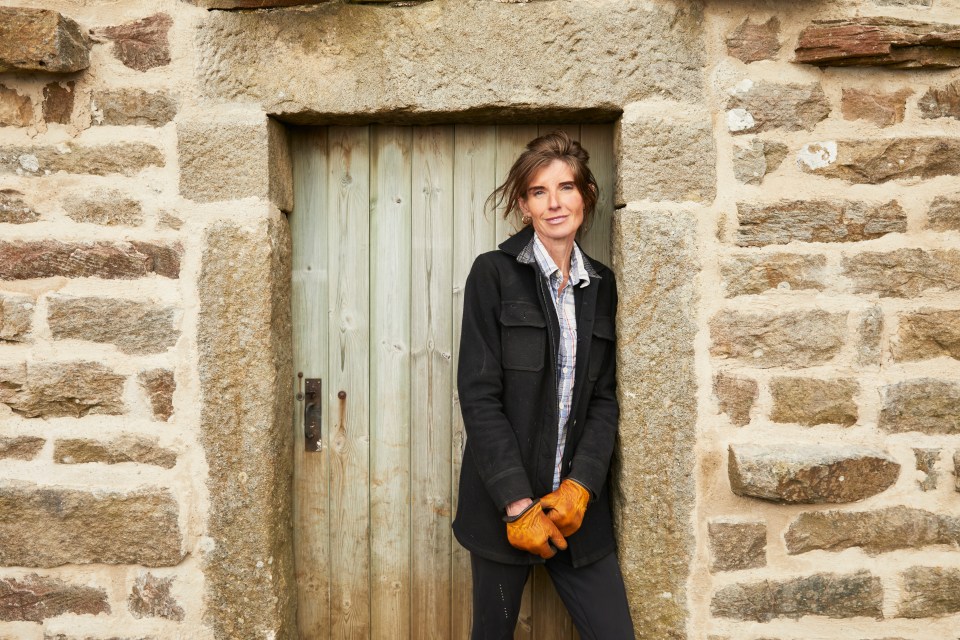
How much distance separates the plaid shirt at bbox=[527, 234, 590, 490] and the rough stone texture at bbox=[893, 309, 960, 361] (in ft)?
3.21

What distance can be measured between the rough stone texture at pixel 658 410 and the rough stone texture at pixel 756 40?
514mm

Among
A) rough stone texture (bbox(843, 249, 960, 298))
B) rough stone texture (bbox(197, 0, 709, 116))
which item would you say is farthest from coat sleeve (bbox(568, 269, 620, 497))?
rough stone texture (bbox(843, 249, 960, 298))

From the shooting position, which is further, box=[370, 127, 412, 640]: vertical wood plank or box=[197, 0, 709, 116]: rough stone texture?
box=[370, 127, 412, 640]: vertical wood plank

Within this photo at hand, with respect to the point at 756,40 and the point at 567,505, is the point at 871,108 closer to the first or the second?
the point at 756,40

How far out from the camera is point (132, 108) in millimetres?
1930

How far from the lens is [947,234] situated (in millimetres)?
1860

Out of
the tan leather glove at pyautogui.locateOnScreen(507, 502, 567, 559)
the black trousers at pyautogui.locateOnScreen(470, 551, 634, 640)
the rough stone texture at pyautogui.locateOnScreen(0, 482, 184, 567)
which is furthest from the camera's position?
the rough stone texture at pyautogui.locateOnScreen(0, 482, 184, 567)

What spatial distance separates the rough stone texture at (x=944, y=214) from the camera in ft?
6.07

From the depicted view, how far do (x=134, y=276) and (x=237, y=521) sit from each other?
85 cm

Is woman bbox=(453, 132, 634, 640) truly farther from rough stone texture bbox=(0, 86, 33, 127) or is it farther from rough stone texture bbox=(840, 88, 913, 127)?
rough stone texture bbox=(0, 86, 33, 127)

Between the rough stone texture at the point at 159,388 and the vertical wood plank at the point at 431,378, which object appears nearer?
the rough stone texture at the point at 159,388

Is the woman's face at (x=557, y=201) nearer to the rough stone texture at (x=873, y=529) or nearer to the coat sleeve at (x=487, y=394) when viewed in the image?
the coat sleeve at (x=487, y=394)

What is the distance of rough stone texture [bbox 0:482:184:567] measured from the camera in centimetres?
192

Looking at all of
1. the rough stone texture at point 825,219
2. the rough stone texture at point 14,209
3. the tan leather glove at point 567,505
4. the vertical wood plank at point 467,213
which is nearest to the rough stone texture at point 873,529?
the tan leather glove at point 567,505
